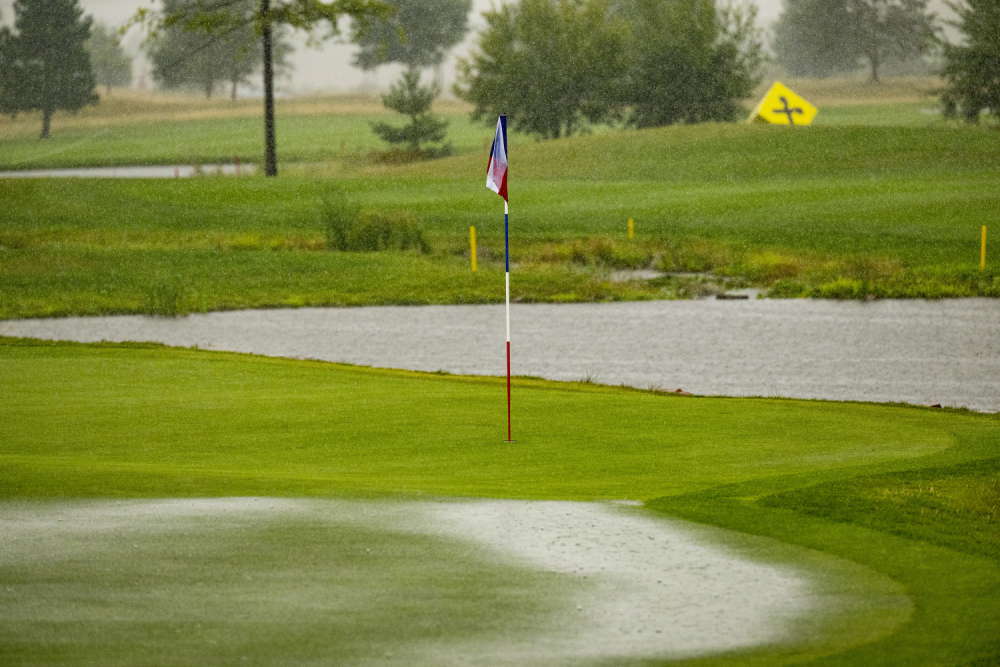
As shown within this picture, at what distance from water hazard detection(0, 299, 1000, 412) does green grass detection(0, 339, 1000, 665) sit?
4.67 m

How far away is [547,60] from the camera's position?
218 ft

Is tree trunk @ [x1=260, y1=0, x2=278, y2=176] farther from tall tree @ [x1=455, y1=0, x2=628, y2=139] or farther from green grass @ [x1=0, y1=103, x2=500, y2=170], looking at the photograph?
tall tree @ [x1=455, y1=0, x2=628, y2=139]

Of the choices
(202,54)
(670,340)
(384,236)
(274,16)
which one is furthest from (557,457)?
(202,54)

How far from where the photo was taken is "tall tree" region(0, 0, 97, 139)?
84.2 m

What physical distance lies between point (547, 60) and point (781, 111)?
12103mm

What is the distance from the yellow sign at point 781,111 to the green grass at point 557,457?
163 ft

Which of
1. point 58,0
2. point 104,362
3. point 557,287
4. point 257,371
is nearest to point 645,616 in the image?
point 257,371

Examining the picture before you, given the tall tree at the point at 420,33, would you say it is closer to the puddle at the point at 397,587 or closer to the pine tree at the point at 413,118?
the pine tree at the point at 413,118

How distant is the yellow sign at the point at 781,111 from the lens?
62281 millimetres

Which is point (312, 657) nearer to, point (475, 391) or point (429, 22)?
point (475, 391)

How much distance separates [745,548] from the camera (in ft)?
22.8

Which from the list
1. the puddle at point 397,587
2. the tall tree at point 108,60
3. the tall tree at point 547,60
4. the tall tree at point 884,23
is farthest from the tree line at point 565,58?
the tall tree at point 108,60

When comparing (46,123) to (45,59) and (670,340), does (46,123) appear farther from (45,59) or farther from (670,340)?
(670,340)

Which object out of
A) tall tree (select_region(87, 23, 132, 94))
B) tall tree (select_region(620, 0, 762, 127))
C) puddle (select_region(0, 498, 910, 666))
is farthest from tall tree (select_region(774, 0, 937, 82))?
puddle (select_region(0, 498, 910, 666))
